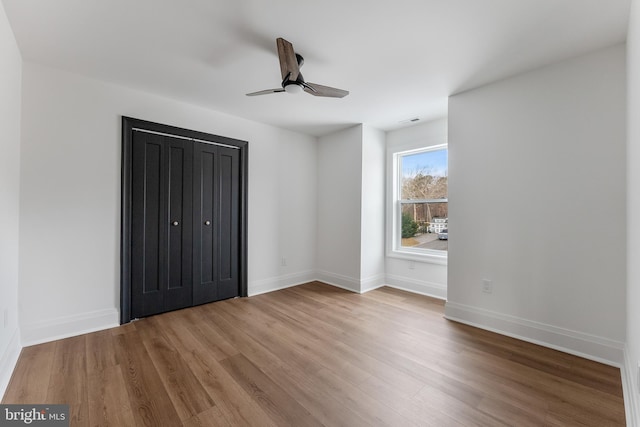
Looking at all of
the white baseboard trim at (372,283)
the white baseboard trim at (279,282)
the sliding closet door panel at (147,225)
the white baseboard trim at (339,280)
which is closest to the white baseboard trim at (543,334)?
the white baseboard trim at (372,283)

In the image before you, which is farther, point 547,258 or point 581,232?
point 547,258

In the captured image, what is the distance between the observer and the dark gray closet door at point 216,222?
335cm

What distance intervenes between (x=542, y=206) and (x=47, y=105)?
453 centimetres

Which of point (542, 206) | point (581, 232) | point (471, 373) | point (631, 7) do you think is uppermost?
point (631, 7)

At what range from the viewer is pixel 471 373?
6.42ft

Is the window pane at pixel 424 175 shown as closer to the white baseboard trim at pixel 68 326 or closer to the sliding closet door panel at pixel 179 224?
the sliding closet door panel at pixel 179 224

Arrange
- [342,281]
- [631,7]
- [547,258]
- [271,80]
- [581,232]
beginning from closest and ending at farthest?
1. [631,7]
2. [581,232]
3. [547,258]
4. [271,80]
5. [342,281]

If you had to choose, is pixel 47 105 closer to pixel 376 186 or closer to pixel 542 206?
pixel 376 186

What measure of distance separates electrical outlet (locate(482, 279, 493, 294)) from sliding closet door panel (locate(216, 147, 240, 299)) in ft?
9.73

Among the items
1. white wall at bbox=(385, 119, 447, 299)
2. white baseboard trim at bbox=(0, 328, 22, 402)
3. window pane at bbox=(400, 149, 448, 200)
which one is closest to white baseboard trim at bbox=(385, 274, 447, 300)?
white wall at bbox=(385, 119, 447, 299)

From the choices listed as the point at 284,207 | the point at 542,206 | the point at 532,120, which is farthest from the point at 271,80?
the point at 542,206

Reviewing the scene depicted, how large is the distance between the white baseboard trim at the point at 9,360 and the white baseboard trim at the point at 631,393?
3579 millimetres

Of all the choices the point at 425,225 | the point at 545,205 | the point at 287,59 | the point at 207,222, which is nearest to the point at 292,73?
the point at 287,59

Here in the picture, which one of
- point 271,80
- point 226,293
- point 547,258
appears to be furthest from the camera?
point 226,293
